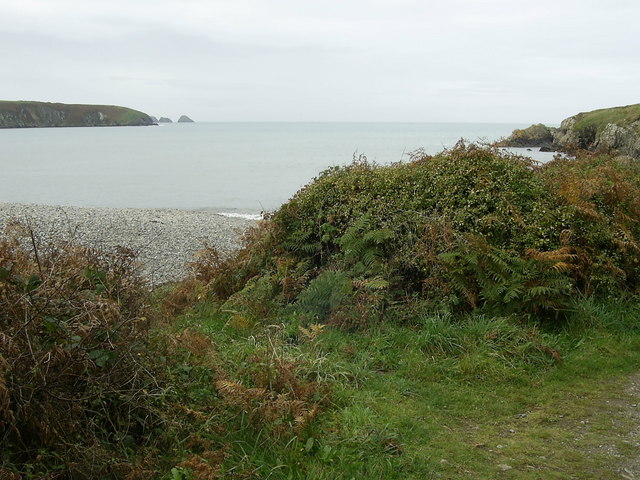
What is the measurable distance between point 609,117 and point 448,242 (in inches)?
1161

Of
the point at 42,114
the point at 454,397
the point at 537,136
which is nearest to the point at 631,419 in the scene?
the point at 454,397

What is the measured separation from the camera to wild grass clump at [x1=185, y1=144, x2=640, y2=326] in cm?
690

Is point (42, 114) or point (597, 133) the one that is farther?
point (42, 114)

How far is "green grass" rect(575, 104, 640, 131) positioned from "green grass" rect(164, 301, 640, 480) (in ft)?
74.3

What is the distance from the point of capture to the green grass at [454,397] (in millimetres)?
4246

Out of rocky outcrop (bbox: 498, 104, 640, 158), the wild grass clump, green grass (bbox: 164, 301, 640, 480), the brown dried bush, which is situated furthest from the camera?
rocky outcrop (bbox: 498, 104, 640, 158)

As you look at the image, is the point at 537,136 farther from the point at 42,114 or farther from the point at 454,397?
the point at 42,114

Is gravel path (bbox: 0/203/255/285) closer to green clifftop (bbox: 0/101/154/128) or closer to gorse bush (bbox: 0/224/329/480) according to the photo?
gorse bush (bbox: 0/224/329/480)

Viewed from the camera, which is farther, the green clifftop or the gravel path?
the green clifftop

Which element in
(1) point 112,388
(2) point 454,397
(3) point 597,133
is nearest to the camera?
(1) point 112,388

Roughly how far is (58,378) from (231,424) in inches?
55.8

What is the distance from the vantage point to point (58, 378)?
11.8 feet

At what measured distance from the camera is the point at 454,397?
540cm

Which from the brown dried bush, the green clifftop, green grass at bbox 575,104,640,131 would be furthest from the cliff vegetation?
the green clifftop
